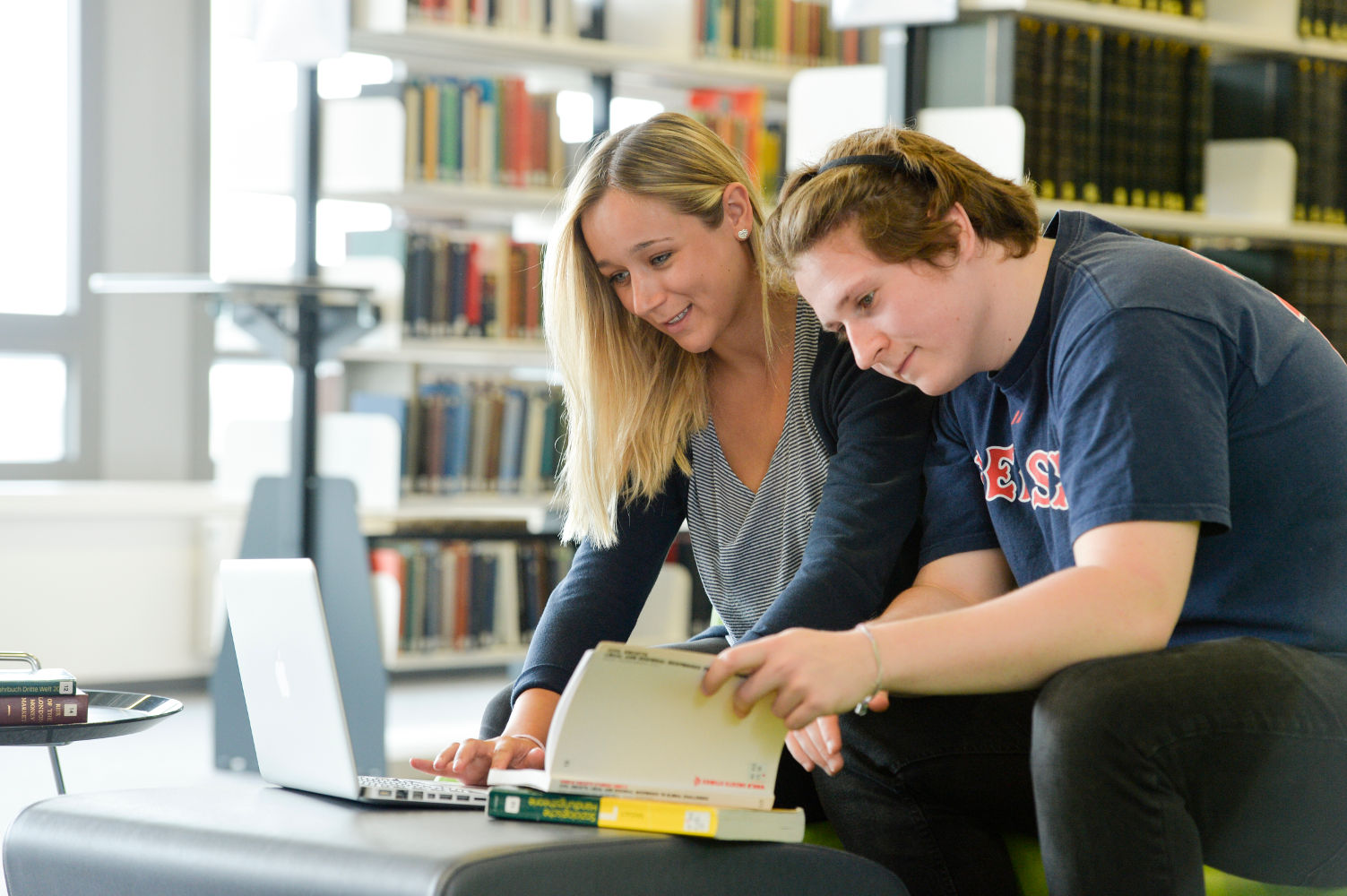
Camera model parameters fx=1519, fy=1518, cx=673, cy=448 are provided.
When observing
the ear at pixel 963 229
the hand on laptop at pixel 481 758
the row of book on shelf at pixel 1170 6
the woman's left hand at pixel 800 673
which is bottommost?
Result: the hand on laptop at pixel 481 758

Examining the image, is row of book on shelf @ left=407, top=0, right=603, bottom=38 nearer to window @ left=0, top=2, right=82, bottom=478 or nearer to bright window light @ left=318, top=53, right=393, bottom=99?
bright window light @ left=318, top=53, right=393, bottom=99

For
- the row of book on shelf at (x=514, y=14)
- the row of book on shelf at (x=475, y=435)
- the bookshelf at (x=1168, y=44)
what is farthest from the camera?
the row of book on shelf at (x=475, y=435)

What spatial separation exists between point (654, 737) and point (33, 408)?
13.1 feet

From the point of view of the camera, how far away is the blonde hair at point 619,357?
171 centimetres

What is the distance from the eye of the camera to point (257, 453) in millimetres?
3820

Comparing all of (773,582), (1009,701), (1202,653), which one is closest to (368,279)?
(773,582)

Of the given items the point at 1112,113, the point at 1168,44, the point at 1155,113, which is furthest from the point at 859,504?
the point at 1168,44

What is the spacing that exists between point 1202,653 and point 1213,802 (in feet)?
0.37

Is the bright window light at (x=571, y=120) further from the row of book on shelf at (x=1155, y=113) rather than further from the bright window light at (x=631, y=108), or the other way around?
the row of book on shelf at (x=1155, y=113)

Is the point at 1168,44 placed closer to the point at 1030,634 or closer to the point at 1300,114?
the point at 1300,114

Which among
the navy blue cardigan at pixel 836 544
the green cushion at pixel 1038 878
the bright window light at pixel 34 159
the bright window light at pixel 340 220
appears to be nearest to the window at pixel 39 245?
the bright window light at pixel 34 159

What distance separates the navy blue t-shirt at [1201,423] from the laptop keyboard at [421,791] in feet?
1.82

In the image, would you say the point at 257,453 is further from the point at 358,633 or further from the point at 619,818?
the point at 619,818

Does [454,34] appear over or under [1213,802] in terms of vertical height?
over
